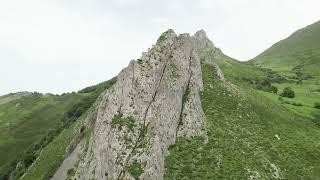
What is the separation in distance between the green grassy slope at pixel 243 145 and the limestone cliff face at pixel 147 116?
2.03m

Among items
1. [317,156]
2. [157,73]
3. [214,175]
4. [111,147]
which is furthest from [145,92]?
[317,156]

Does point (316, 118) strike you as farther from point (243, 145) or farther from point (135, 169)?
point (135, 169)

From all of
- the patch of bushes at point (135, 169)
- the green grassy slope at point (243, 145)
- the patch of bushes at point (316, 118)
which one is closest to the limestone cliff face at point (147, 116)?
the patch of bushes at point (135, 169)

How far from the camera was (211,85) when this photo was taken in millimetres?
74125

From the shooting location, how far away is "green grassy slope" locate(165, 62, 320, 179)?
5666 cm

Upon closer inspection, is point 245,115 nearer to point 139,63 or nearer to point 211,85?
point 211,85

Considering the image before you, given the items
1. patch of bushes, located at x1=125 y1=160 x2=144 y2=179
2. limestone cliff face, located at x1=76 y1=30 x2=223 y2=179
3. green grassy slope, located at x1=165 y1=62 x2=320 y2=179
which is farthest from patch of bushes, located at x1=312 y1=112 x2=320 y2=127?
patch of bushes, located at x1=125 y1=160 x2=144 y2=179

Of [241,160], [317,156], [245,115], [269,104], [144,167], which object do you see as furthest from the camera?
[269,104]

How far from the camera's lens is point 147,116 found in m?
59.0

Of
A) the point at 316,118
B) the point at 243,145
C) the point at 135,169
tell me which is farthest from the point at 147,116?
the point at 316,118

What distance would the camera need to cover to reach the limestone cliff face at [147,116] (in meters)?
54.2

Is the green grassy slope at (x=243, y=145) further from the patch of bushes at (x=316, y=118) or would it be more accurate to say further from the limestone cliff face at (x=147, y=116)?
the patch of bushes at (x=316, y=118)

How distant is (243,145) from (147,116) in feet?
45.3

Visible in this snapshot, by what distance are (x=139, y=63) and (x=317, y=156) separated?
28.0 m
